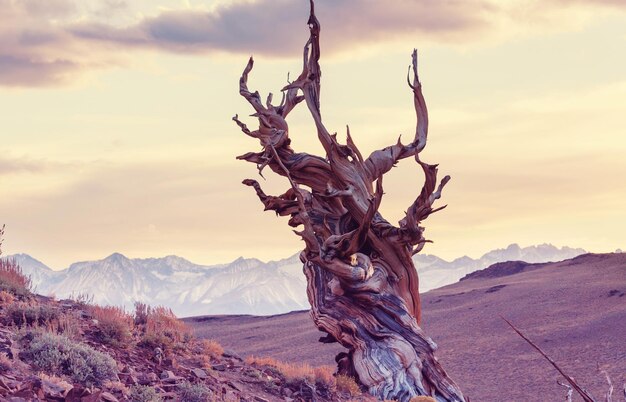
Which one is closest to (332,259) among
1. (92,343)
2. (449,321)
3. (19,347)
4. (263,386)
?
(263,386)

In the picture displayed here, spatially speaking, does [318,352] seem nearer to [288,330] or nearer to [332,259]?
[288,330]

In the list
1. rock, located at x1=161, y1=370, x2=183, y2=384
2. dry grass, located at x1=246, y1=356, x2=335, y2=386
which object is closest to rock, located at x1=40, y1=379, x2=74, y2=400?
rock, located at x1=161, y1=370, x2=183, y2=384

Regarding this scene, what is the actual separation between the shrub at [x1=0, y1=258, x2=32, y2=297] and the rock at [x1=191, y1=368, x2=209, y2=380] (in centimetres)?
369

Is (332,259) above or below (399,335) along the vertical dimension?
above

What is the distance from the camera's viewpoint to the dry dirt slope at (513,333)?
29891 mm

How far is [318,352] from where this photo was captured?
126 feet

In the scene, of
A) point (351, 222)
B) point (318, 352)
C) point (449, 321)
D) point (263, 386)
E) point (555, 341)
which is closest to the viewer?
point (263, 386)

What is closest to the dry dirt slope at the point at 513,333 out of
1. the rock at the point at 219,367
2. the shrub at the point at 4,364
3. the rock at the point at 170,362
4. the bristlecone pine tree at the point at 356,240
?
the bristlecone pine tree at the point at 356,240

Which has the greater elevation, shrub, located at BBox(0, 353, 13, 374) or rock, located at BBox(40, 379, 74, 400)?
shrub, located at BBox(0, 353, 13, 374)

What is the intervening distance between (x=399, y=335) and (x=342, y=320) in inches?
43.2

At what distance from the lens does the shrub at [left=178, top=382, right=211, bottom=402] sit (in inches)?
480

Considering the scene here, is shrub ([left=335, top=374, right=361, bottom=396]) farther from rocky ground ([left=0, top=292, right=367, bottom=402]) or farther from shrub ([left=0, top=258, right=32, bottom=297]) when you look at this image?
shrub ([left=0, top=258, right=32, bottom=297])

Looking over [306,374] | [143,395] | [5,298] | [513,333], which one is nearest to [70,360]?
[143,395]

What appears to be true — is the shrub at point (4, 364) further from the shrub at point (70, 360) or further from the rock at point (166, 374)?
the rock at point (166, 374)
